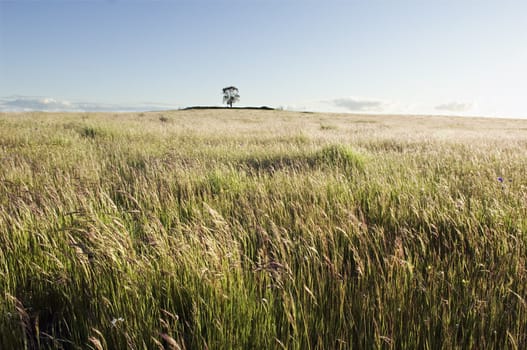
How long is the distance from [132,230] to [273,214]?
3.84 feet

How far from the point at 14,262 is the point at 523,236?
3374 millimetres

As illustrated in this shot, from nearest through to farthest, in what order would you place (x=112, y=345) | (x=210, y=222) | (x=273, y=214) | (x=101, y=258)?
(x=112, y=345) < (x=101, y=258) < (x=210, y=222) < (x=273, y=214)

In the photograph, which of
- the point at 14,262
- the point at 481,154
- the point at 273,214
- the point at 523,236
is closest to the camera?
the point at 14,262

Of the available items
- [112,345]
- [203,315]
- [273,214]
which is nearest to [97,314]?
[112,345]

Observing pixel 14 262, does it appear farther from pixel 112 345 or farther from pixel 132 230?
pixel 112 345

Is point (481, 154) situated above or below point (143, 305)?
above

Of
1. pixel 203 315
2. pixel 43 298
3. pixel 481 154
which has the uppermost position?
pixel 481 154

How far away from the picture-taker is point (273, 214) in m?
2.85

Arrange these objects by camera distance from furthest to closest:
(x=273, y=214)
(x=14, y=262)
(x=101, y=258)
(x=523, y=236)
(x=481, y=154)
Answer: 1. (x=481, y=154)
2. (x=273, y=214)
3. (x=523, y=236)
4. (x=14, y=262)
5. (x=101, y=258)

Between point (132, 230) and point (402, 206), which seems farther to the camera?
point (402, 206)

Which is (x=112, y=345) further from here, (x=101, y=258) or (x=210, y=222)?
(x=210, y=222)

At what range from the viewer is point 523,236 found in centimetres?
227

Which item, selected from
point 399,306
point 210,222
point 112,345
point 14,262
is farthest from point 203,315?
point 14,262

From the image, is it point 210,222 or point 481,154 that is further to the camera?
point 481,154
